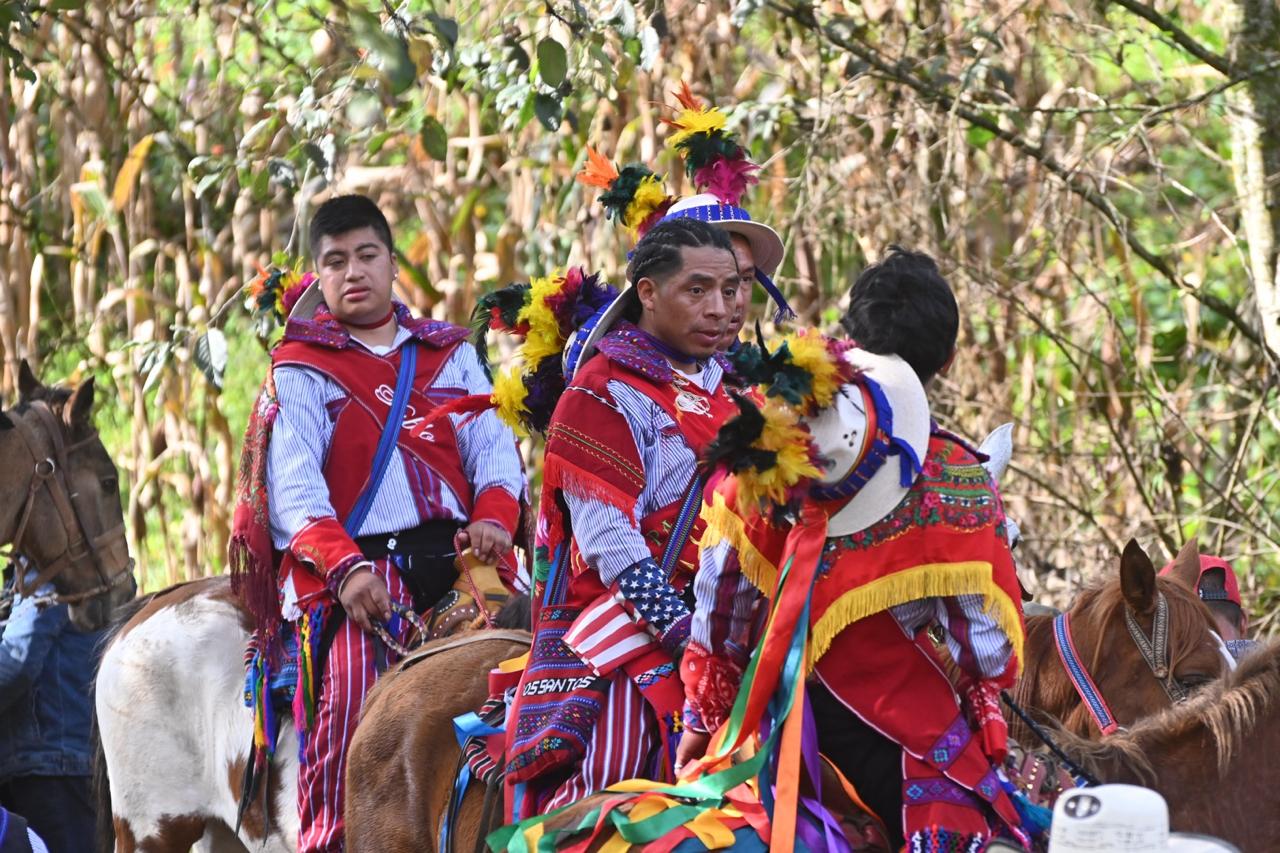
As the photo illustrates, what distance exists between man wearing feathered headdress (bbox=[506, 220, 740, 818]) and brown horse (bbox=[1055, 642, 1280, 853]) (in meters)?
0.94

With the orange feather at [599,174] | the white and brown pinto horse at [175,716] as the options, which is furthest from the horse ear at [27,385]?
the orange feather at [599,174]

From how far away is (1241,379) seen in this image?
7730 millimetres

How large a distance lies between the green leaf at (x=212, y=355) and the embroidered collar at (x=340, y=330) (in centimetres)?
159

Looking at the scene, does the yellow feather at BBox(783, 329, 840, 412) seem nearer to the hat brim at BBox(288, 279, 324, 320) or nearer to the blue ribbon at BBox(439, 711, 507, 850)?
the blue ribbon at BBox(439, 711, 507, 850)

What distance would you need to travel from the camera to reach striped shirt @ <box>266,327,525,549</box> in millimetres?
5023

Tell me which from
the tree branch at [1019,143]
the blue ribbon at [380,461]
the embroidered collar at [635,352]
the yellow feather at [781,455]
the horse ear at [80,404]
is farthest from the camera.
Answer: the tree branch at [1019,143]

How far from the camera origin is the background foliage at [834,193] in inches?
277

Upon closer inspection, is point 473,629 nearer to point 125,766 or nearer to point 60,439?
point 125,766

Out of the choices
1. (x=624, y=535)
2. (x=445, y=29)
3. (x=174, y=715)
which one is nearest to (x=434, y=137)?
(x=445, y=29)

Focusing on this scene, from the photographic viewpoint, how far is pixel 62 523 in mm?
6379

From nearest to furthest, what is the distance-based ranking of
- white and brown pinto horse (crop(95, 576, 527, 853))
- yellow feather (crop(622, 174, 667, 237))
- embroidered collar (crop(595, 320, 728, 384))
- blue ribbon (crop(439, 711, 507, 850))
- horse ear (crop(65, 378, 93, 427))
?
embroidered collar (crop(595, 320, 728, 384)), blue ribbon (crop(439, 711, 507, 850)), yellow feather (crop(622, 174, 667, 237)), white and brown pinto horse (crop(95, 576, 527, 853)), horse ear (crop(65, 378, 93, 427))

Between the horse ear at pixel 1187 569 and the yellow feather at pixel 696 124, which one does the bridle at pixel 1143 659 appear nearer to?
the horse ear at pixel 1187 569

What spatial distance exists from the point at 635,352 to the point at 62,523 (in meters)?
3.37

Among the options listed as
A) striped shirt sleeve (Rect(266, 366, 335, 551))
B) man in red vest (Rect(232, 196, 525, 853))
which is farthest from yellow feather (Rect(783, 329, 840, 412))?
striped shirt sleeve (Rect(266, 366, 335, 551))
